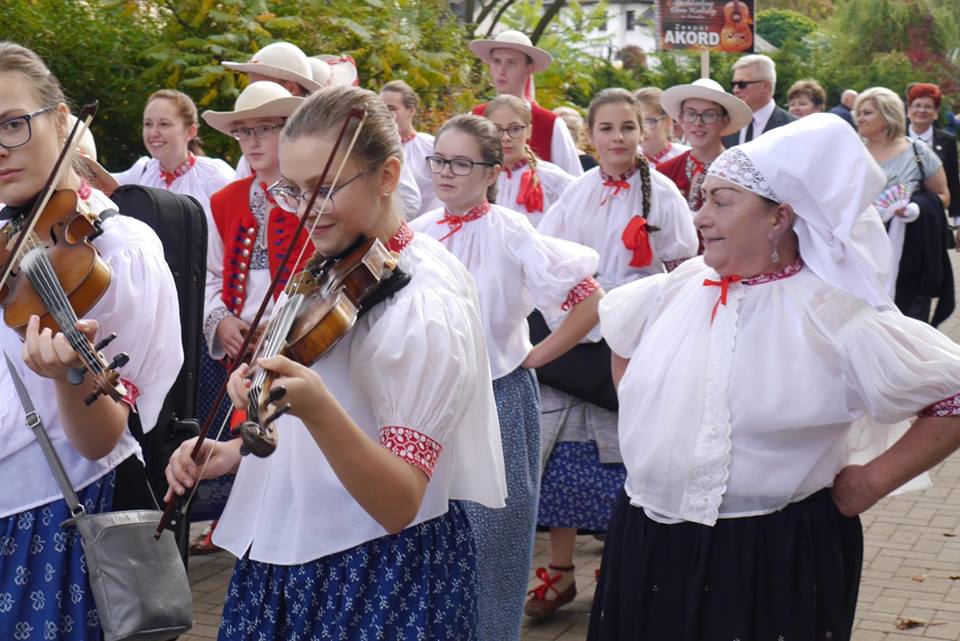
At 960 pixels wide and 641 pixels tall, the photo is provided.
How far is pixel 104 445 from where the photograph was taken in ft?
9.91

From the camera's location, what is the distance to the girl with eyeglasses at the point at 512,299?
4723mm

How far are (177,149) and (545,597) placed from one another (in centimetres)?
392

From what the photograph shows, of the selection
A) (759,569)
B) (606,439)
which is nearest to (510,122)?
(606,439)

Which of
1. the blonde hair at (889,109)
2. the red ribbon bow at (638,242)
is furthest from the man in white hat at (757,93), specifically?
the red ribbon bow at (638,242)

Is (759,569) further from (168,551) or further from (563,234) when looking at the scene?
(563,234)

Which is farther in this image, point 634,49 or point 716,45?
point 634,49

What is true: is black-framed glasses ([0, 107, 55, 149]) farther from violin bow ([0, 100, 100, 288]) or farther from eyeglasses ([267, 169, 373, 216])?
eyeglasses ([267, 169, 373, 216])

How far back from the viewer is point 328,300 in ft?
8.71

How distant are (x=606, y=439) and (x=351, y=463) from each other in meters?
3.30

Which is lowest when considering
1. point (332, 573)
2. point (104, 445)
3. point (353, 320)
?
point (332, 573)

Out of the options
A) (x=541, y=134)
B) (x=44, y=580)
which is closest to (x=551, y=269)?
(x=44, y=580)

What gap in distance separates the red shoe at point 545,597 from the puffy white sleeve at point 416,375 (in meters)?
2.96

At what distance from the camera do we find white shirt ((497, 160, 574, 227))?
7.50 meters

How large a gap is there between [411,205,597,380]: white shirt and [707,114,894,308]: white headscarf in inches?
61.2
